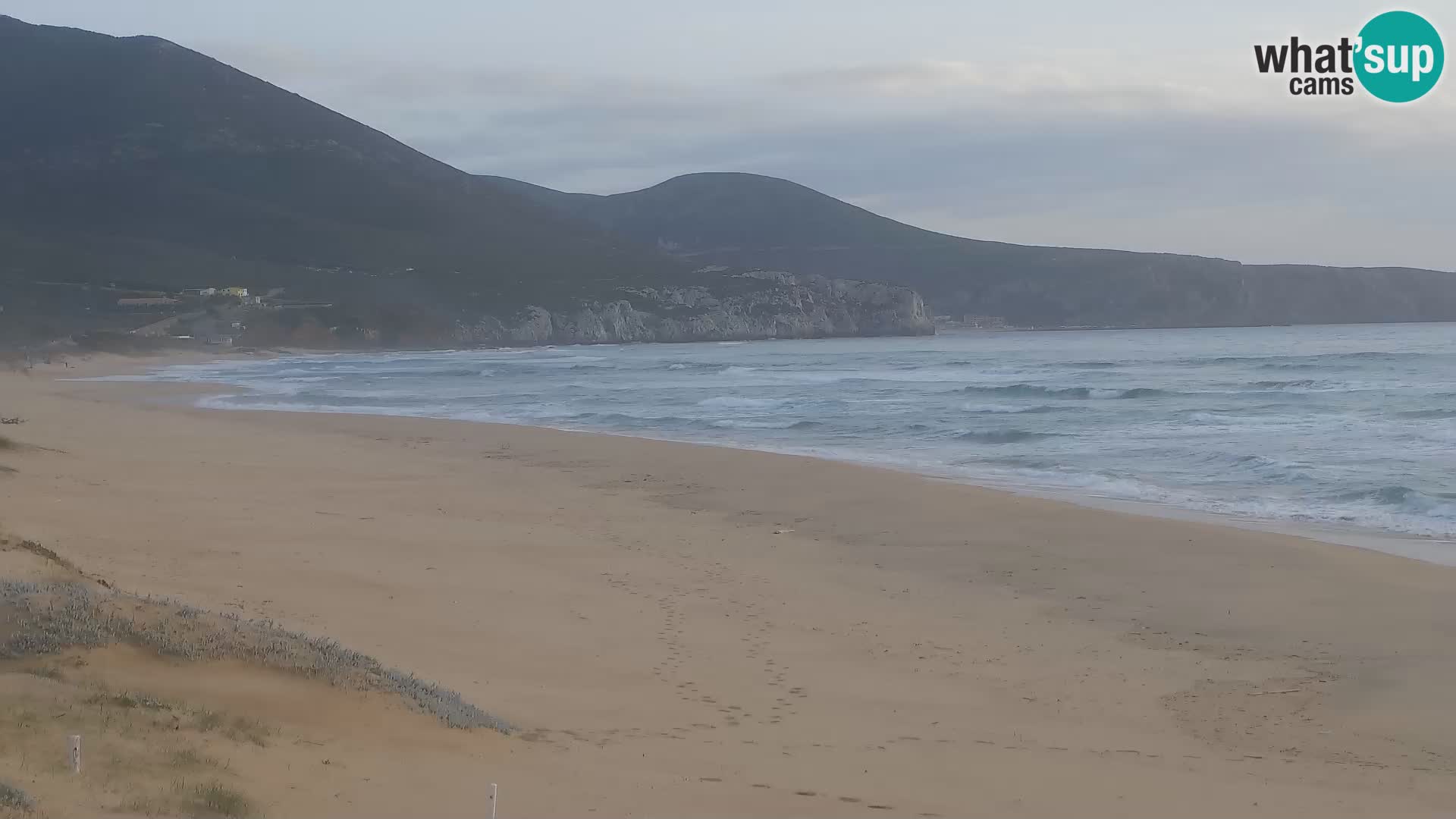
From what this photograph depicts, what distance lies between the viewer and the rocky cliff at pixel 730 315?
337 ft

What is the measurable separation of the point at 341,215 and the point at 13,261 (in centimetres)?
3859

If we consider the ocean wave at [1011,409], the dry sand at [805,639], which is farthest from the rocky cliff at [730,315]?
the dry sand at [805,639]

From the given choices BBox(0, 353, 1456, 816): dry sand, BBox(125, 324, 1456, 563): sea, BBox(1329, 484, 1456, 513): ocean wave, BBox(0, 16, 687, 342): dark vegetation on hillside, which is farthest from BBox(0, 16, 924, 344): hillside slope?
BBox(1329, 484, 1456, 513): ocean wave

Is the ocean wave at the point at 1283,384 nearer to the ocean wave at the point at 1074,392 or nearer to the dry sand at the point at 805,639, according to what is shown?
the ocean wave at the point at 1074,392

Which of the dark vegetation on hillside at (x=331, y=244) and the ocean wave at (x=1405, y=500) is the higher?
the dark vegetation on hillside at (x=331, y=244)

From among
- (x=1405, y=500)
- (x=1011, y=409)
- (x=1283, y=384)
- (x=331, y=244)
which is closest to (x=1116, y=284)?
(x=331, y=244)

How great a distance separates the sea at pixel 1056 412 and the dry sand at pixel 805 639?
306cm

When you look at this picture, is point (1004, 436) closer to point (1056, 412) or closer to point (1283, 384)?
point (1056, 412)

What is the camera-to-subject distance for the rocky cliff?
10269 cm

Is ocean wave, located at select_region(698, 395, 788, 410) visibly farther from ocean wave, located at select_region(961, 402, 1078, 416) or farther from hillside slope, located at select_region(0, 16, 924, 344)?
hillside slope, located at select_region(0, 16, 924, 344)

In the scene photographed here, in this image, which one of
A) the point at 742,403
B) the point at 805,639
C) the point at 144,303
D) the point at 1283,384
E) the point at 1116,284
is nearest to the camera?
the point at 805,639

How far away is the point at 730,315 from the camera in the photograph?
116875 mm

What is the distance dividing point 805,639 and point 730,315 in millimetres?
108813

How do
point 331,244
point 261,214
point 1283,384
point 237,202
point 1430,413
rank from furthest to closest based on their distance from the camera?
point 237,202
point 261,214
point 331,244
point 1283,384
point 1430,413
